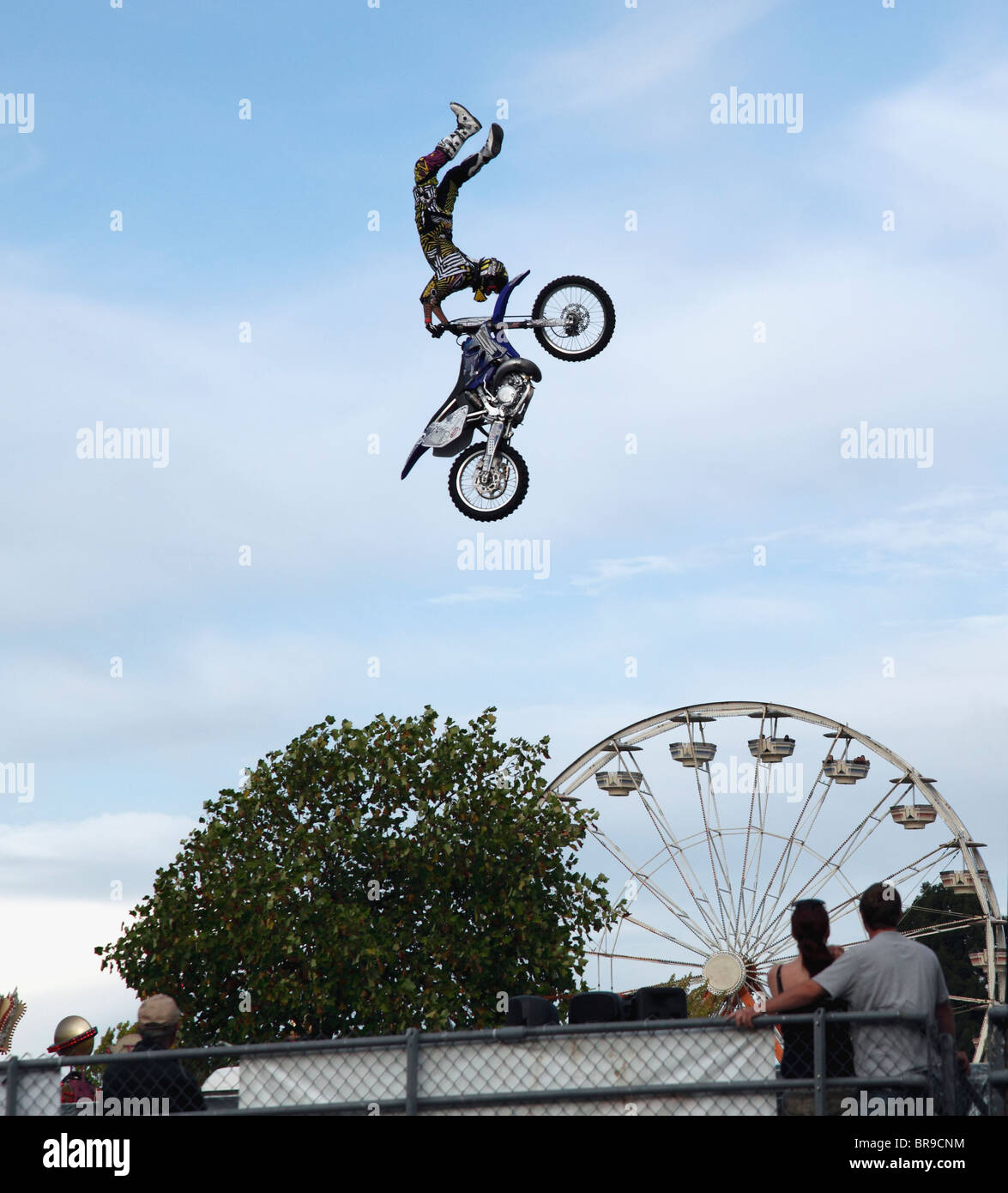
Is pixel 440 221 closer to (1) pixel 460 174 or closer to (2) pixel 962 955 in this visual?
(1) pixel 460 174

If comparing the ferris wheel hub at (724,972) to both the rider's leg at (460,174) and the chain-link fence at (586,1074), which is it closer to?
the rider's leg at (460,174)

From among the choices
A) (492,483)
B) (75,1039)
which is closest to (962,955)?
(492,483)

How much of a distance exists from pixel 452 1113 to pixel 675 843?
2985 cm

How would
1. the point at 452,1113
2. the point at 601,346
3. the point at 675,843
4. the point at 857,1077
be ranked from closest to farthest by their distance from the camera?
the point at 857,1077, the point at 452,1113, the point at 601,346, the point at 675,843

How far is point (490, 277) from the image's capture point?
17266mm

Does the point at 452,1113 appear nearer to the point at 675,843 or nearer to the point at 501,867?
the point at 501,867

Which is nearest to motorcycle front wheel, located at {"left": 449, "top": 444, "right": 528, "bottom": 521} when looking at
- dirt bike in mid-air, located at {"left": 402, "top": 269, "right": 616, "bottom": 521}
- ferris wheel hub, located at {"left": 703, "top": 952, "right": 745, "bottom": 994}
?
dirt bike in mid-air, located at {"left": 402, "top": 269, "right": 616, "bottom": 521}

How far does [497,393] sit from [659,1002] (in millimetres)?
8707

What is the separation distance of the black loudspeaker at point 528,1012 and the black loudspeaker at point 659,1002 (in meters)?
0.56

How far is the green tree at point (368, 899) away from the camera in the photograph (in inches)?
1179

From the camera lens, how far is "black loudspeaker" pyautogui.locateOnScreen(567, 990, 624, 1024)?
9.65m

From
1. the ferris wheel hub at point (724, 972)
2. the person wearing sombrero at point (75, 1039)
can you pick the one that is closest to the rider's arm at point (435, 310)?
the person wearing sombrero at point (75, 1039)
